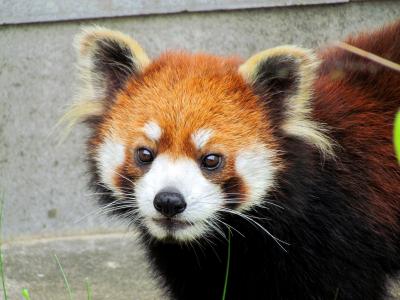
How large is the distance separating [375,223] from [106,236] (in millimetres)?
2174

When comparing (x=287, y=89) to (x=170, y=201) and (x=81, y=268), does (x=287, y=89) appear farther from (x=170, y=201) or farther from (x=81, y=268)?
(x=81, y=268)

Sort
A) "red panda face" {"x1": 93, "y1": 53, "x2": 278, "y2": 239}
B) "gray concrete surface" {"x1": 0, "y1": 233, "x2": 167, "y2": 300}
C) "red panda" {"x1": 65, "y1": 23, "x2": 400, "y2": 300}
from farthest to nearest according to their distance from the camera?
"gray concrete surface" {"x1": 0, "y1": 233, "x2": 167, "y2": 300}
"red panda" {"x1": 65, "y1": 23, "x2": 400, "y2": 300}
"red panda face" {"x1": 93, "y1": 53, "x2": 278, "y2": 239}

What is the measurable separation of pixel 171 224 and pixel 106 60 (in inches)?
32.0

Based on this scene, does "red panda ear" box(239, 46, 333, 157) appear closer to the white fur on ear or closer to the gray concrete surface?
the white fur on ear

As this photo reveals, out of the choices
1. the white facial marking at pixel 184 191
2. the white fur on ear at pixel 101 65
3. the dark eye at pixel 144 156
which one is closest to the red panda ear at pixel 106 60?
the white fur on ear at pixel 101 65

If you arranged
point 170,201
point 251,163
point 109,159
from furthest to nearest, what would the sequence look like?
point 109,159 → point 251,163 → point 170,201

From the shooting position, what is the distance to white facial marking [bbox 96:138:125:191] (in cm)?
369

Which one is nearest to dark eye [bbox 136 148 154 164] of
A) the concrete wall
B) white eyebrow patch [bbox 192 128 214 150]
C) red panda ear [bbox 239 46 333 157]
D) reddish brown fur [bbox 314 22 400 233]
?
white eyebrow patch [bbox 192 128 214 150]

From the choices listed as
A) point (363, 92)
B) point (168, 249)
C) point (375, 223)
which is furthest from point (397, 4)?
point (168, 249)

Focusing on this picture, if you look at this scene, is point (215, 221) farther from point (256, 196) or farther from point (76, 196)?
point (76, 196)

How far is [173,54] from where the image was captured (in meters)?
3.90

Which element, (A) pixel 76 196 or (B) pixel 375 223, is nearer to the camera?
(B) pixel 375 223

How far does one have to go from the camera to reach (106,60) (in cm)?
386

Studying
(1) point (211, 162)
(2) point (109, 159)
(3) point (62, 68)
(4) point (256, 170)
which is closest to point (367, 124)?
(4) point (256, 170)
